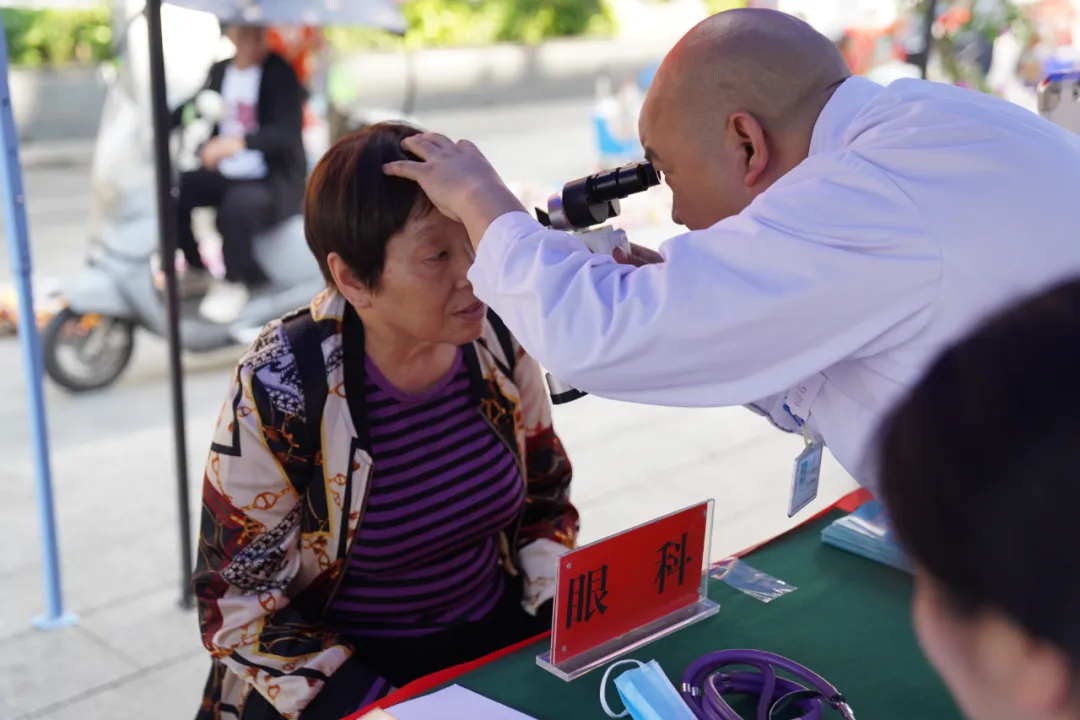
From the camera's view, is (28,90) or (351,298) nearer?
(351,298)

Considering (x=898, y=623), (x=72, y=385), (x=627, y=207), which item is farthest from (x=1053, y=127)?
(x=627, y=207)

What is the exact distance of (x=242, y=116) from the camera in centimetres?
490

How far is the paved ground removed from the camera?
110 inches

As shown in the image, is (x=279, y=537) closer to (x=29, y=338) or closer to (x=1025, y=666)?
(x=1025, y=666)

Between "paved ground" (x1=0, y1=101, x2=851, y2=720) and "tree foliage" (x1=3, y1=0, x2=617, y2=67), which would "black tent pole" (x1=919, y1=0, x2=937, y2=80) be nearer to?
"paved ground" (x1=0, y1=101, x2=851, y2=720)

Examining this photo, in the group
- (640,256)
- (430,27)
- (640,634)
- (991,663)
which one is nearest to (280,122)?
(640,256)

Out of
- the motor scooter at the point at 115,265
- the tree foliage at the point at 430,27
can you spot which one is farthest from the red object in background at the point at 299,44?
the tree foliage at the point at 430,27

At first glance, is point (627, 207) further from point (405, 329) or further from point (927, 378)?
point (927, 378)

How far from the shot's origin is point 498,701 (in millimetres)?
1376

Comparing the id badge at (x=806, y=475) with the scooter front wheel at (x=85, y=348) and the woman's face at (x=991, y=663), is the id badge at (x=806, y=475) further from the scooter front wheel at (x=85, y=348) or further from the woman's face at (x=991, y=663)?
the scooter front wheel at (x=85, y=348)

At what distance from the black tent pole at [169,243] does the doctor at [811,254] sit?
5.21 feet

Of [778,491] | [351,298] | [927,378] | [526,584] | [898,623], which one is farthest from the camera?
[778,491]

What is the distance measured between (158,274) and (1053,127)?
156 inches

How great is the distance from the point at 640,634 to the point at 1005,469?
994 mm
